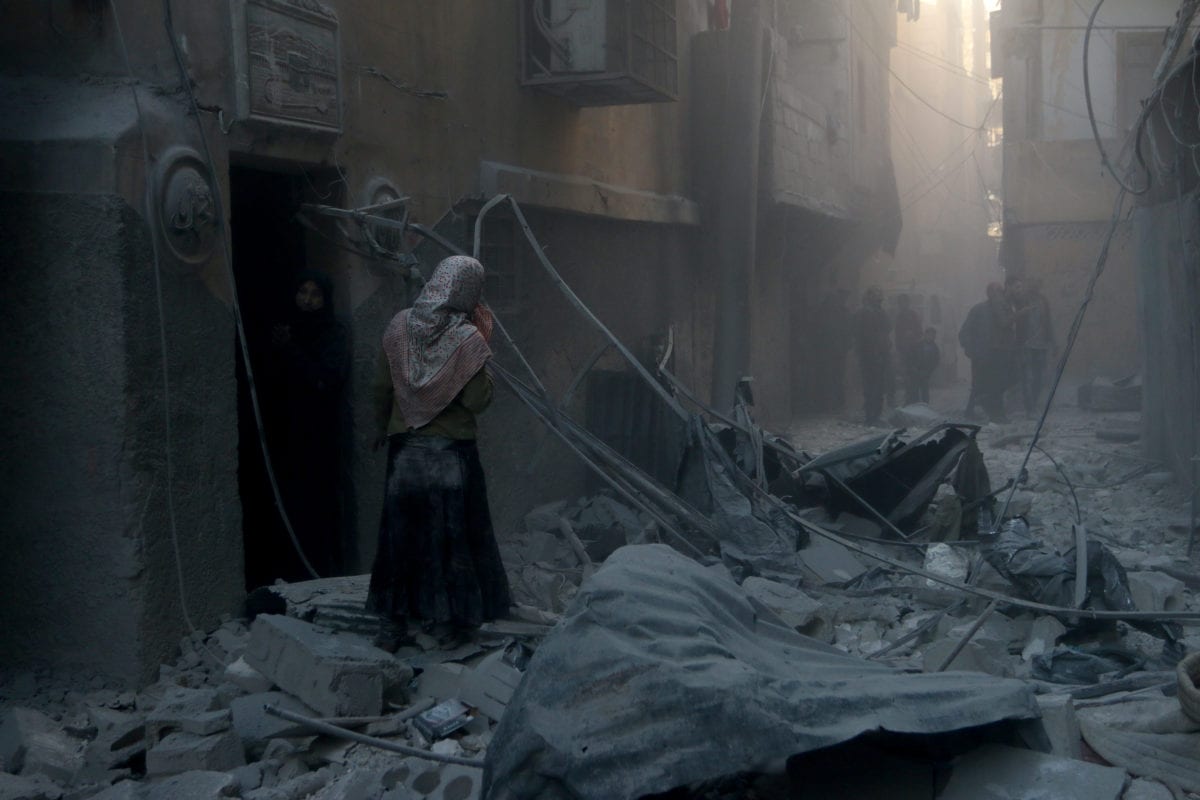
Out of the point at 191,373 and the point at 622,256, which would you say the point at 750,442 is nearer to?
the point at 622,256

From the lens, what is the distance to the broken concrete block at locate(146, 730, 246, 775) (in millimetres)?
3633

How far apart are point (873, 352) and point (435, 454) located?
10.4 meters

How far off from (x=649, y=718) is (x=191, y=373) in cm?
272

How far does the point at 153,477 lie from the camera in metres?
4.29

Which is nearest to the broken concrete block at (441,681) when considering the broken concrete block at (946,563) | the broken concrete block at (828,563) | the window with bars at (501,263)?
the broken concrete block at (828,563)

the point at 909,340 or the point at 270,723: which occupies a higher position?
the point at 909,340

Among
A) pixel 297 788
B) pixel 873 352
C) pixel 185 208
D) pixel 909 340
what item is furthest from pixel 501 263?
pixel 909 340

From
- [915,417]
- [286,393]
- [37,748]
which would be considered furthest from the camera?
[915,417]

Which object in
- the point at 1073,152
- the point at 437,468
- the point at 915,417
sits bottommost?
the point at 915,417

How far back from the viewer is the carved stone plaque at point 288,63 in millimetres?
4676

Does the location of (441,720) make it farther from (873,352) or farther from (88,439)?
(873,352)

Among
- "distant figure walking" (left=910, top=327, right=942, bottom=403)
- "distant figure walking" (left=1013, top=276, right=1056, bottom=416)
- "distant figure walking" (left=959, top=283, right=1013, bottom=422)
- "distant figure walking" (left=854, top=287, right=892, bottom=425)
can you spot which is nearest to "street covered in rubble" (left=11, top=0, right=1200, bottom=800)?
"distant figure walking" (left=959, top=283, right=1013, bottom=422)

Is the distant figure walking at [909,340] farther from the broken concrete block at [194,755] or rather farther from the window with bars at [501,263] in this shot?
the broken concrete block at [194,755]

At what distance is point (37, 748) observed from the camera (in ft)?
12.3
